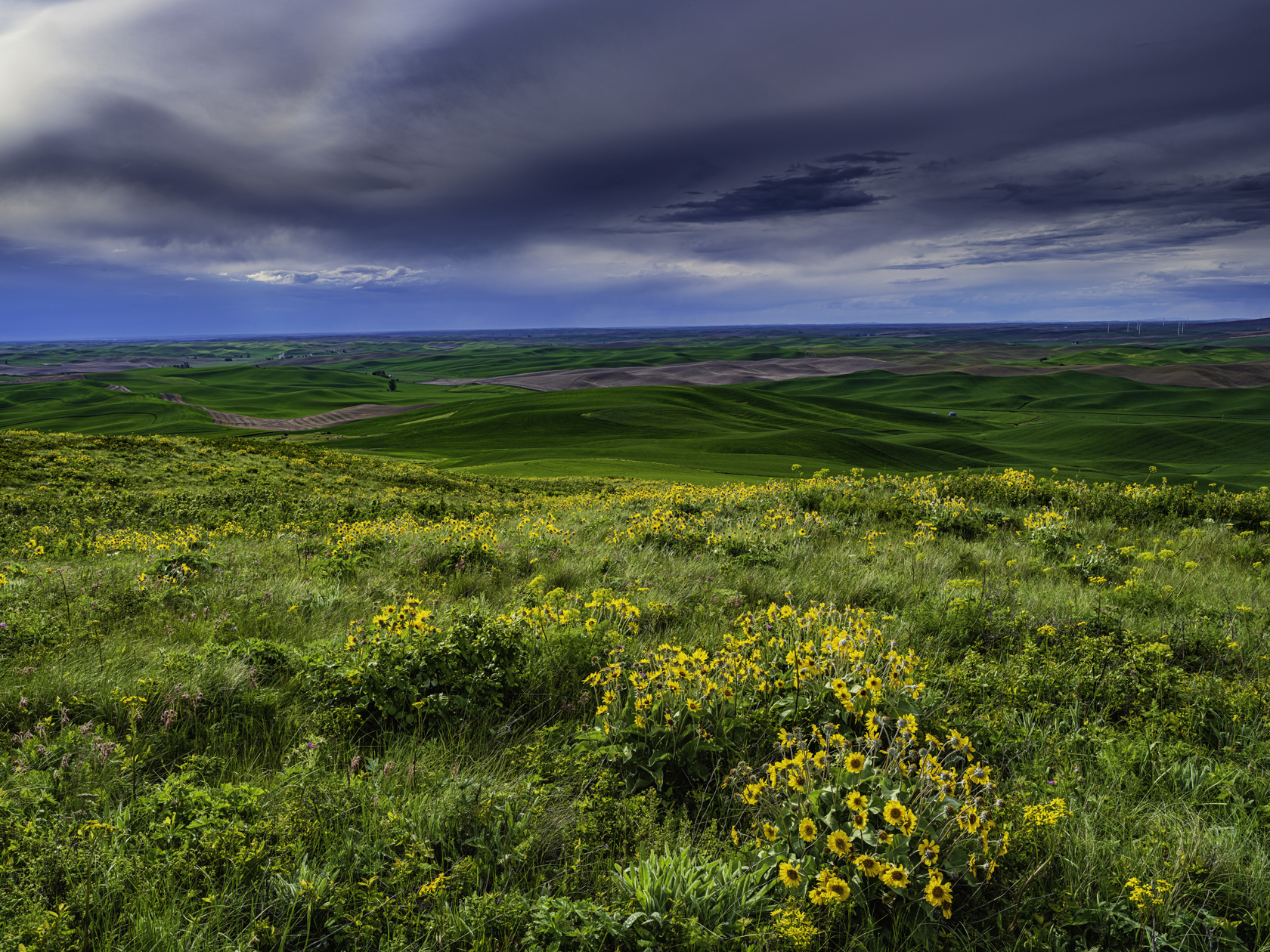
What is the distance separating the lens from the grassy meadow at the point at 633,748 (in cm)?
279

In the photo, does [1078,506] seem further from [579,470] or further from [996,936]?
[579,470]

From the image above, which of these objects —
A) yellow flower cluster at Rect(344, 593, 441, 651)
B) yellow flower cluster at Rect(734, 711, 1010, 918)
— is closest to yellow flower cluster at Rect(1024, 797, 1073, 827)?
yellow flower cluster at Rect(734, 711, 1010, 918)

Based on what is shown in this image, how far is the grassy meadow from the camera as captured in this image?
2.79 metres

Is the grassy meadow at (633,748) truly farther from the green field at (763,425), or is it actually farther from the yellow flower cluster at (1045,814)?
the green field at (763,425)

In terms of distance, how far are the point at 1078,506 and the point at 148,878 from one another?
49.4 feet

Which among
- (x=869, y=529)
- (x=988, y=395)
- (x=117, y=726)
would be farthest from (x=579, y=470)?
(x=988, y=395)

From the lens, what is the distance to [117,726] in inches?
160

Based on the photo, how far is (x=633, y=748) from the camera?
12.7 feet

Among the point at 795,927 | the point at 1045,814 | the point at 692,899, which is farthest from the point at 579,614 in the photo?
the point at 1045,814

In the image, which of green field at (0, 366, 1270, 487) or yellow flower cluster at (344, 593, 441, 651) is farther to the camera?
green field at (0, 366, 1270, 487)

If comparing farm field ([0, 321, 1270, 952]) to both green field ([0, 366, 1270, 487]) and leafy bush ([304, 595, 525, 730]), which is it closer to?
leafy bush ([304, 595, 525, 730])

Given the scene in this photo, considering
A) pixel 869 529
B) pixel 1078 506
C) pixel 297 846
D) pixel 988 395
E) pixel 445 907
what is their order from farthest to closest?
pixel 988 395, pixel 1078 506, pixel 869 529, pixel 297 846, pixel 445 907

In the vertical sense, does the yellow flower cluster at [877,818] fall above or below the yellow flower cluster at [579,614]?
below

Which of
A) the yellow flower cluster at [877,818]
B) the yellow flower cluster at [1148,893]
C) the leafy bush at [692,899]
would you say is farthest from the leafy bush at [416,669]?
the yellow flower cluster at [1148,893]
